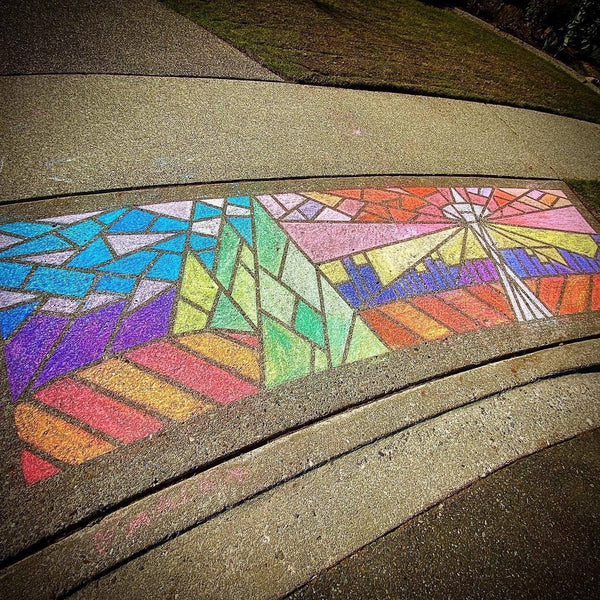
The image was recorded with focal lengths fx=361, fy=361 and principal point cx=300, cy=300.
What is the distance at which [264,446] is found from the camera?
6.01 ft

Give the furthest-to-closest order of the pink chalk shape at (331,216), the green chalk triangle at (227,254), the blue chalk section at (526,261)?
the pink chalk shape at (331,216), the blue chalk section at (526,261), the green chalk triangle at (227,254)

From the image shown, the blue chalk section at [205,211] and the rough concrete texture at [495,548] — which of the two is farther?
the blue chalk section at [205,211]

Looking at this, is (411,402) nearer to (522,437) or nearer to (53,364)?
(522,437)

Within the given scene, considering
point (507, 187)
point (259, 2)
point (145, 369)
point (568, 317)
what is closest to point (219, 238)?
point (145, 369)

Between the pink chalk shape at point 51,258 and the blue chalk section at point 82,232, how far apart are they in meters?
0.13

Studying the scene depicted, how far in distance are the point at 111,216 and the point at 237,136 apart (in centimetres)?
167

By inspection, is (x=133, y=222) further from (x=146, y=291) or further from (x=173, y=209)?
(x=146, y=291)

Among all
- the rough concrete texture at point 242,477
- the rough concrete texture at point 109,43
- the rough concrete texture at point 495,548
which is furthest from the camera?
the rough concrete texture at point 109,43

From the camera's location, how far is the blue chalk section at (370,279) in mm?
2666

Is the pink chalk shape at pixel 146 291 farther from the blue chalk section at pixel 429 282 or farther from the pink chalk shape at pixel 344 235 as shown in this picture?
the blue chalk section at pixel 429 282

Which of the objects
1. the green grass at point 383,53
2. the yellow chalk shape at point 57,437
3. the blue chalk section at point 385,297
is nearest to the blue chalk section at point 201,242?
the blue chalk section at point 385,297

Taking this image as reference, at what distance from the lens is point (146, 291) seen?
93.3 inches

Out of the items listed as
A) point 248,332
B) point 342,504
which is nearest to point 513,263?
point 248,332

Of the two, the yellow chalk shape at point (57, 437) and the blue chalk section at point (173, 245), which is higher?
the blue chalk section at point (173, 245)
